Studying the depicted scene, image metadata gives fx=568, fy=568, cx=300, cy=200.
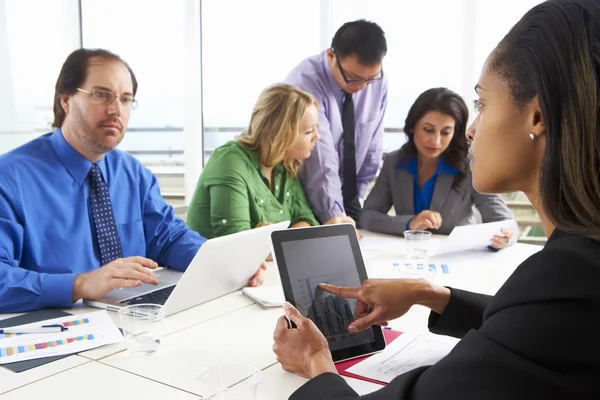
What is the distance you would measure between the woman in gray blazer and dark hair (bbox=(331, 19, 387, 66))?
13.6 inches

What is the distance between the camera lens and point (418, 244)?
6.98 feet

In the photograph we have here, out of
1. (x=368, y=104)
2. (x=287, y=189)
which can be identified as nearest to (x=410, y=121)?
(x=368, y=104)

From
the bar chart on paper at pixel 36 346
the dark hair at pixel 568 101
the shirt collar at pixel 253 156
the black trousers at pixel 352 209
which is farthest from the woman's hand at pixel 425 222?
the dark hair at pixel 568 101

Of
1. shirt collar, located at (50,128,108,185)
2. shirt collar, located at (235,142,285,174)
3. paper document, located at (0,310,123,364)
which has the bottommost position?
paper document, located at (0,310,123,364)

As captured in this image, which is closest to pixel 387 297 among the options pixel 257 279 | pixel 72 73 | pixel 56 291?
pixel 257 279

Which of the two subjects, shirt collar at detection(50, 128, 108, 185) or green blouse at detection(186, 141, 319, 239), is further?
green blouse at detection(186, 141, 319, 239)

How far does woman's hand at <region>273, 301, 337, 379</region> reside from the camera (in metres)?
1.08

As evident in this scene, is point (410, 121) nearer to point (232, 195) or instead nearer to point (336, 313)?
point (232, 195)

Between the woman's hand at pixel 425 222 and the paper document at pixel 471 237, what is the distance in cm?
29

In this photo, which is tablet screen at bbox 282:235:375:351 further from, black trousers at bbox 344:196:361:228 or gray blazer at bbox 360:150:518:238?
black trousers at bbox 344:196:361:228

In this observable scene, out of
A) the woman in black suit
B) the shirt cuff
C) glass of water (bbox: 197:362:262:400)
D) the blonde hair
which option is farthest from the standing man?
the woman in black suit

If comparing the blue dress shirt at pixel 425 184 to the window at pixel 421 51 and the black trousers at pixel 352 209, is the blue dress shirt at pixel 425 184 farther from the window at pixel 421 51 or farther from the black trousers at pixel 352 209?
the window at pixel 421 51

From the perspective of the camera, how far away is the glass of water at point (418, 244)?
2.12m

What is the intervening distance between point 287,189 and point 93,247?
103 centimetres
